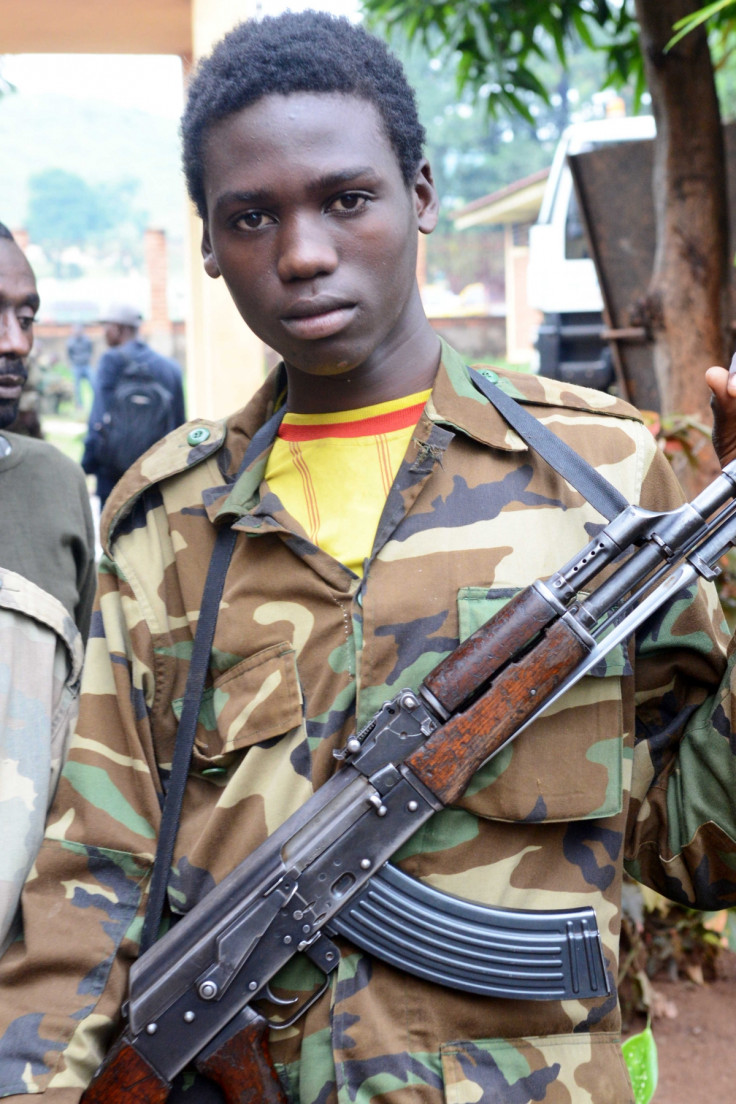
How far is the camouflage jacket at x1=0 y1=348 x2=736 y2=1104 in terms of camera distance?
158cm

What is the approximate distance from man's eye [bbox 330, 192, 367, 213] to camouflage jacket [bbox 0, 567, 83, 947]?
84 cm

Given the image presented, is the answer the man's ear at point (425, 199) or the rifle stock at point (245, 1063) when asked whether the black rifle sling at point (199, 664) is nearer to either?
the rifle stock at point (245, 1063)

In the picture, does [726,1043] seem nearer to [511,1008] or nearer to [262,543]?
[511,1008]

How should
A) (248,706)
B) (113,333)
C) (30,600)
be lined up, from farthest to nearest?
(113,333)
(30,600)
(248,706)

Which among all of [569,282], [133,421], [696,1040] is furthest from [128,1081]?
[569,282]

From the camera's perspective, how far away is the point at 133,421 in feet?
23.7

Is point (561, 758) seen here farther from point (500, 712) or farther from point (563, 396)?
point (563, 396)

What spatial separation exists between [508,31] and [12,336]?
248cm

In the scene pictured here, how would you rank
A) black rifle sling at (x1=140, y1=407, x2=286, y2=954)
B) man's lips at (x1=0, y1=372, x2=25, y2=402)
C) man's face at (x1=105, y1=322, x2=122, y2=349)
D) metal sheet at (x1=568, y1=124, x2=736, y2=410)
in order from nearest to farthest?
black rifle sling at (x1=140, y1=407, x2=286, y2=954), man's lips at (x1=0, y1=372, x2=25, y2=402), metal sheet at (x1=568, y1=124, x2=736, y2=410), man's face at (x1=105, y1=322, x2=122, y2=349)

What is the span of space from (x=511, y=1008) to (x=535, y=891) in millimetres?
165

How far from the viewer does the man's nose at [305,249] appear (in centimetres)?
155

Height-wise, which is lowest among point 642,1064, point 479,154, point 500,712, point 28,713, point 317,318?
point 642,1064

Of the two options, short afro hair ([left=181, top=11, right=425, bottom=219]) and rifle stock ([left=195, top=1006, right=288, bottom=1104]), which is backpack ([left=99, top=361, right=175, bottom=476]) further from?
rifle stock ([left=195, top=1006, right=288, bottom=1104])

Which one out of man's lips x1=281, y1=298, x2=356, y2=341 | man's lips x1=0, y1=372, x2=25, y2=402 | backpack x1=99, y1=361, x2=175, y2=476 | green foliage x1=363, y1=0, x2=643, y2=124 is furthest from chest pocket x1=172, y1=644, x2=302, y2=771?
backpack x1=99, y1=361, x2=175, y2=476
